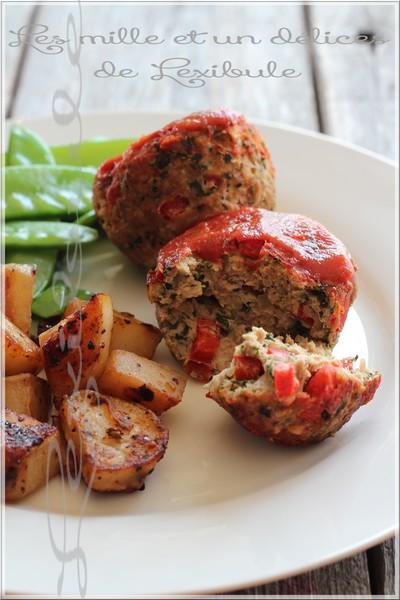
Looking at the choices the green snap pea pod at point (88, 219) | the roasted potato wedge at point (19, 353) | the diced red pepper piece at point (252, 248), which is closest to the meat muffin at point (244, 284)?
the diced red pepper piece at point (252, 248)

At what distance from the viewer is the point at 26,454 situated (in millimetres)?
2719

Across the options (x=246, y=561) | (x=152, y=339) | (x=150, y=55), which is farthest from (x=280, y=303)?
(x=150, y=55)

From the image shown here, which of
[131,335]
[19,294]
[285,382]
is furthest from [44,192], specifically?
[285,382]

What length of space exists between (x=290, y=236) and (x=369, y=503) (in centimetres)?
108

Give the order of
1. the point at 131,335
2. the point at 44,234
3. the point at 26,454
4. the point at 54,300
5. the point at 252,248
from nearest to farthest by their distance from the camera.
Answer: the point at 26,454 → the point at 252,248 → the point at 131,335 → the point at 54,300 → the point at 44,234

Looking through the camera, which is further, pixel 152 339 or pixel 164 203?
pixel 164 203

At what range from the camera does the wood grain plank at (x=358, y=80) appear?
6.00m

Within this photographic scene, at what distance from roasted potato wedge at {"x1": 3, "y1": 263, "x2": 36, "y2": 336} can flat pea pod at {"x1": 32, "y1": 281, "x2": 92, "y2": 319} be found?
1.08ft

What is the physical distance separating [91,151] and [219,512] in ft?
8.49

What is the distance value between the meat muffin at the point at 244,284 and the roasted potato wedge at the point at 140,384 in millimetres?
306

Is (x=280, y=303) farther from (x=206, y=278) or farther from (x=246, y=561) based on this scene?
(x=246, y=561)

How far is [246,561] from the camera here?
256 cm

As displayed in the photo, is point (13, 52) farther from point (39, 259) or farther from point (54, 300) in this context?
point (54, 300)

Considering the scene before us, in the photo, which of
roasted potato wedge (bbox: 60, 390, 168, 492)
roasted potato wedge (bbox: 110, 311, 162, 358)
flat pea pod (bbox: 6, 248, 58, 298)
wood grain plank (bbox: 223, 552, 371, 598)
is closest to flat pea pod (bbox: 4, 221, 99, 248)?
flat pea pod (bbox: 6, 248, 58, 298)
